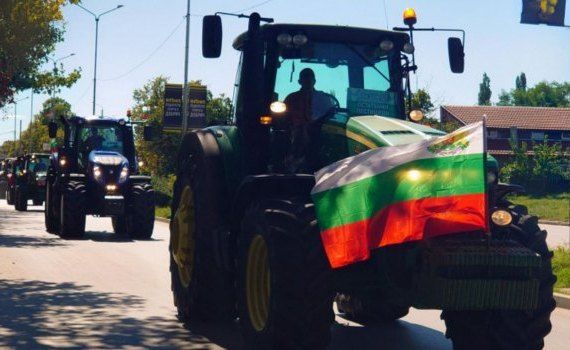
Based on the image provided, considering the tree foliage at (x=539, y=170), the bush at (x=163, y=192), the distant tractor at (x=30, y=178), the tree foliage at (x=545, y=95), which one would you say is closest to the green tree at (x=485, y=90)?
the tree foliage at (x=545, y=95)

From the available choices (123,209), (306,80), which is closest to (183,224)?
(306,80)

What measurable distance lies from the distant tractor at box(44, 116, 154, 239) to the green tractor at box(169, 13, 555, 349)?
11332 mm

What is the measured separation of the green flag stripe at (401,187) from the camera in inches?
251

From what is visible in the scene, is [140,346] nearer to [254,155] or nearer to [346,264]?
[254,155]

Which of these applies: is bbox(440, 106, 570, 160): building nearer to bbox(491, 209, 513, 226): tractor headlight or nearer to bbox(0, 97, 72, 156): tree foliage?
bbox(0, 97, 72, 156): tree foliage

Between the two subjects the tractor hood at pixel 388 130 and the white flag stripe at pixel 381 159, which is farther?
the tractor hood at pixel 388 130

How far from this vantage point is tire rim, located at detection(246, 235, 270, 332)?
7.57 m

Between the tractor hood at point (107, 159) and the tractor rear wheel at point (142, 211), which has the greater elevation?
the tractor hood at point (107, 159)

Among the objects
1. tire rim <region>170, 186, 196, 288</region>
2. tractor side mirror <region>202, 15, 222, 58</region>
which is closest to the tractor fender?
tractor side mirror <region>202, 15, 222, 58</region>

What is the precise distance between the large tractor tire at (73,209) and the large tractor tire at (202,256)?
11610 mm

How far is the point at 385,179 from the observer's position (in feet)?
22.0

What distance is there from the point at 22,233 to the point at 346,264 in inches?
709

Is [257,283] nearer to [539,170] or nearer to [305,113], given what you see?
[305,113]

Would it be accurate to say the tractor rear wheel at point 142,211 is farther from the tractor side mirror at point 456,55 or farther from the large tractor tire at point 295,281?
the large tractor tire at point 295,281
